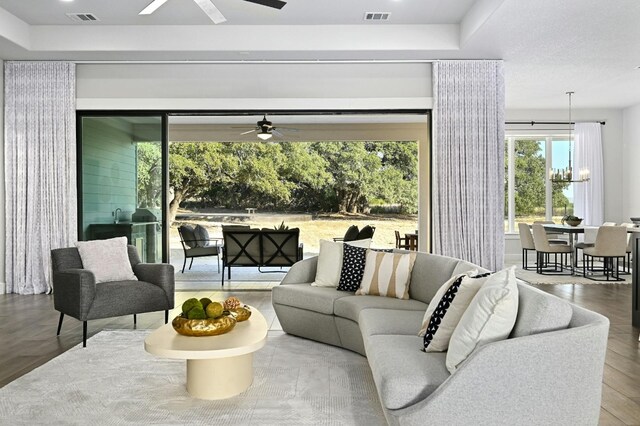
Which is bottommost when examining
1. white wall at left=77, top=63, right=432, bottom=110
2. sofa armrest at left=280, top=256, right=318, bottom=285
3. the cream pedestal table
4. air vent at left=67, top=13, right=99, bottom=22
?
the cream pedestal table

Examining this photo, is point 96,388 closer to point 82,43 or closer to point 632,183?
point 82,43

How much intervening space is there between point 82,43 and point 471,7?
14.2 feet

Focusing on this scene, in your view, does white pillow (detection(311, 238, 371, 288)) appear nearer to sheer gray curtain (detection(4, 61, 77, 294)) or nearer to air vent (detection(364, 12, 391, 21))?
air vent (detection(364, 12, 391, 21))

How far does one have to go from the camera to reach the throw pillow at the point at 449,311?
8.28ft

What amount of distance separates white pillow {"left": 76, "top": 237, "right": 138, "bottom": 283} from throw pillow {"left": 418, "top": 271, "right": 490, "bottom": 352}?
2969mm

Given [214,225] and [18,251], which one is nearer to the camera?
[18,251]

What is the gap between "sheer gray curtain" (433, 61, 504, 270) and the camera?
21.5 ft

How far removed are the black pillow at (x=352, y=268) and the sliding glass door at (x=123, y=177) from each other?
3.15 meters

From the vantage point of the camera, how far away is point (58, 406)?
2842mm

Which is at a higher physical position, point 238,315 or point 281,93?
point 281,93

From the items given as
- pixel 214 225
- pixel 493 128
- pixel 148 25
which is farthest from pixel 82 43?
pixel 214 225

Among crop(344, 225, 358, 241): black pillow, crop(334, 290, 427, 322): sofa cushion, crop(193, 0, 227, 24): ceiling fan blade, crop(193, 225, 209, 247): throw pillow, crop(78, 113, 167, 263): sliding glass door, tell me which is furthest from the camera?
crop(193, 225, 209, 247): throw pillow

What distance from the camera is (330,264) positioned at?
4.61m

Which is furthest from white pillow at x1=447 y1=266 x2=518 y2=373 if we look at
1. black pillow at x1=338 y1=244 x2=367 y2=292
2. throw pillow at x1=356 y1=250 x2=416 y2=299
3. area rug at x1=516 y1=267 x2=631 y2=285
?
area rug at x1=516 y1=267 x2=631 y2=285
